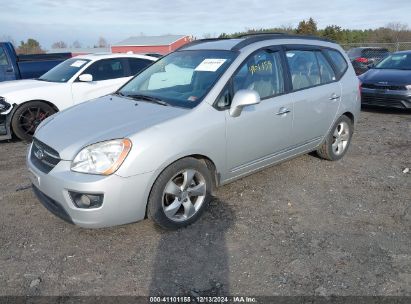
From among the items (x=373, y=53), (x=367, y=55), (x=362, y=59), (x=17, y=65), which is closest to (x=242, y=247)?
(x=17, y=65)

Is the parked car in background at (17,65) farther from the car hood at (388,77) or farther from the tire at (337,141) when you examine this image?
the car hood at (388,77)

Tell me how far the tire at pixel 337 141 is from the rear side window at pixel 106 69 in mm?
4541

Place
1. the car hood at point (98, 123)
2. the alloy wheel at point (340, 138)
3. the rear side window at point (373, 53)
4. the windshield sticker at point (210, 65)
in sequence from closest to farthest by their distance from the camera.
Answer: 1. the car hood at point (98, 123)
2. the windshield sticker at point (210, 65)
3. the alloy wheel at point (340, 138)
4. the rear side window at point (373, 53)

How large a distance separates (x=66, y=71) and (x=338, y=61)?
5264 mm

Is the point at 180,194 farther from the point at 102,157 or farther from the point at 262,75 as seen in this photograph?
the point at 262,75

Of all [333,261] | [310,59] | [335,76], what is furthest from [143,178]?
[335,76]

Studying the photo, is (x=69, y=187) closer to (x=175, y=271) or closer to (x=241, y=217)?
(x=175, y=271)

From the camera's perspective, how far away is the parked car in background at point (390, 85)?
8688 millimetres

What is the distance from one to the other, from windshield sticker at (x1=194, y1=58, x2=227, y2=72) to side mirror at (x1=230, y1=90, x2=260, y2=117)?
475 mm

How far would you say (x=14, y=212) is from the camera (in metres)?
4.01

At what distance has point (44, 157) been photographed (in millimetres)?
3400

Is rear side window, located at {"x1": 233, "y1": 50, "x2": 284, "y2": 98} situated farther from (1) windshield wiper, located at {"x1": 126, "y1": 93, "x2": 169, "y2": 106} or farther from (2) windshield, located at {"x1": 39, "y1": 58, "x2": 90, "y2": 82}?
(2) windshield, located at {"x1": 39, "y1": 58, "x2": 90, "y2": 82}

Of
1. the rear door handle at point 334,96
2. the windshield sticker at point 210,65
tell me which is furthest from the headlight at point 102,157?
the rear door handle at point 334,96

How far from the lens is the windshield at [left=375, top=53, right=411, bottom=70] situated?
977 centimetres
